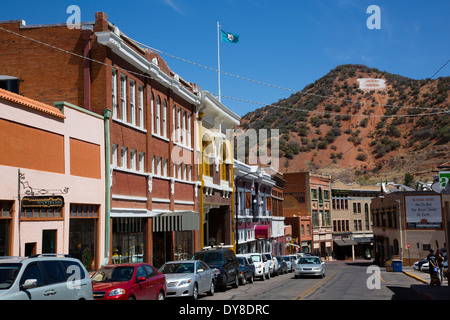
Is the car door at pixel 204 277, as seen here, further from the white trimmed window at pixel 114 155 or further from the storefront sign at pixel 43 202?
the white trimmed window at pixel 114 155

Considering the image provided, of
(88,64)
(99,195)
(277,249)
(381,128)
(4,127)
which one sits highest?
(381,128)

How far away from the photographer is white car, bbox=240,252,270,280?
3378 cm

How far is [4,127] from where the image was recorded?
17828 millimetres

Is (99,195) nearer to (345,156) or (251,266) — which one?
(251,266)

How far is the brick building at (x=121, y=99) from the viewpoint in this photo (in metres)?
25.0

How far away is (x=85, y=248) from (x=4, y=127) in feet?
22.7

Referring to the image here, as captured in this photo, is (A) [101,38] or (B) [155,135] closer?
(A) [101,38]

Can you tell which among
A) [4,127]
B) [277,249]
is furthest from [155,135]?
[277,249]

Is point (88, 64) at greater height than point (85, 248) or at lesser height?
greater

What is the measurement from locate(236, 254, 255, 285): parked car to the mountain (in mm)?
72154

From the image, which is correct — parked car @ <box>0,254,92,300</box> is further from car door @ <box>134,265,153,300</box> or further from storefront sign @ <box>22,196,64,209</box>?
storefront sign @ <box>22,196,64,209</box>

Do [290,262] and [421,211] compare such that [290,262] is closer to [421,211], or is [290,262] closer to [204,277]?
[421,211]

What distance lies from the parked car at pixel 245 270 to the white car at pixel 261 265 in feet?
7.13

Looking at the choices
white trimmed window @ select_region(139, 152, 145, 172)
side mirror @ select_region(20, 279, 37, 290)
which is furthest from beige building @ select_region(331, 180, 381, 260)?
side mirror @ select_region(20, 279, 37, 290)
